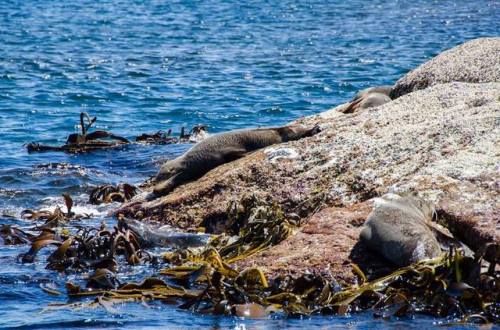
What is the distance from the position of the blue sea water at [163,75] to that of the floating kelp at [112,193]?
272 millimetres

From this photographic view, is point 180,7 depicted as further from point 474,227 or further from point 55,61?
point 474,227

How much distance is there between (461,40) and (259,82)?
699 centimetres

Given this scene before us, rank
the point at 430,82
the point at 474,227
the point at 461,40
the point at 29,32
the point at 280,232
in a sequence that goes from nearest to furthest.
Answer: the point at 474,227 → the point at 280,232 → the point at 430,82 → the point at 461,40 → the point at 29,32

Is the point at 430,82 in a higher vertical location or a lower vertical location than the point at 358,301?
higher

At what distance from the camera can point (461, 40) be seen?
2494 centimetres

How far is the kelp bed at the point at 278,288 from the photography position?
6844 millimetres

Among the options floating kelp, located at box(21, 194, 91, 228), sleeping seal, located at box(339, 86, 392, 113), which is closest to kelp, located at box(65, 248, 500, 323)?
floating kelp, located at box(21, 194, 91, 228)

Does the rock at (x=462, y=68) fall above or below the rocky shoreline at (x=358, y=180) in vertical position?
above

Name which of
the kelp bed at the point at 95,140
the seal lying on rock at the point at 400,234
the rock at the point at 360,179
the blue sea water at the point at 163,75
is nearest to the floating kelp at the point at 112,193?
the blue sea water at the point at 163,75

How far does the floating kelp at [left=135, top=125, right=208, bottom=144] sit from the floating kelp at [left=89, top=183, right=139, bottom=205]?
142 inches

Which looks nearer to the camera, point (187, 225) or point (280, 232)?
point (280, 232)

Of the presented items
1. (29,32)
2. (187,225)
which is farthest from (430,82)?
(29,32)

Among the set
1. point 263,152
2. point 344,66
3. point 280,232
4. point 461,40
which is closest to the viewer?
point 280,232

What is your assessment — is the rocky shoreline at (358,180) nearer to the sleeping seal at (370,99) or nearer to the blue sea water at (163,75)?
the blue sea water at (163,75)
